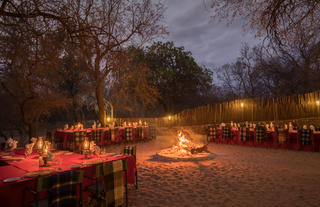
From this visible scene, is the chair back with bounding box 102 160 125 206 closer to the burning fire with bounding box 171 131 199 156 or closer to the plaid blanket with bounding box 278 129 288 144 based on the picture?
the burning fire with bounding box 171 131 199 156

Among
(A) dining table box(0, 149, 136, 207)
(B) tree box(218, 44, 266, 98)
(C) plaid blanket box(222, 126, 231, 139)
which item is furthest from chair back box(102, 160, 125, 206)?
(B) tree box(218, 44, 266, 98)

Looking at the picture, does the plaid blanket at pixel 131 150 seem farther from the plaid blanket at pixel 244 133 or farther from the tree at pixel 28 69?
the plaid blanket at pixel 244 133

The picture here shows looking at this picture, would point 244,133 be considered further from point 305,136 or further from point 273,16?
point 273,16

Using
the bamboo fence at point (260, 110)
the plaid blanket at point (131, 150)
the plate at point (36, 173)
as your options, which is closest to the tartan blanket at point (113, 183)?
the plate at point (36, 173)

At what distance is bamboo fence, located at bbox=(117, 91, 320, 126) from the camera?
34.1ft

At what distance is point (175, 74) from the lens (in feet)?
69.2

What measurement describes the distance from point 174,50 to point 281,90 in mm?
10098

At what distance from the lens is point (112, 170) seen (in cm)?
292

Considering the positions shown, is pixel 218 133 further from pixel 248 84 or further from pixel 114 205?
pixel 248 84

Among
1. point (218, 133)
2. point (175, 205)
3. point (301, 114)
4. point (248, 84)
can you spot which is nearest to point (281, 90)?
point (248, 84)

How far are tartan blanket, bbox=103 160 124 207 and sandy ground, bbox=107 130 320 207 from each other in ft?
1.88

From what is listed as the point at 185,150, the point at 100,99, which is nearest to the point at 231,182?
the point at 185,150

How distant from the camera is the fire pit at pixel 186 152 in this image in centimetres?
685

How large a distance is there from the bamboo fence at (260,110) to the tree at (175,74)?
18.0 ft
